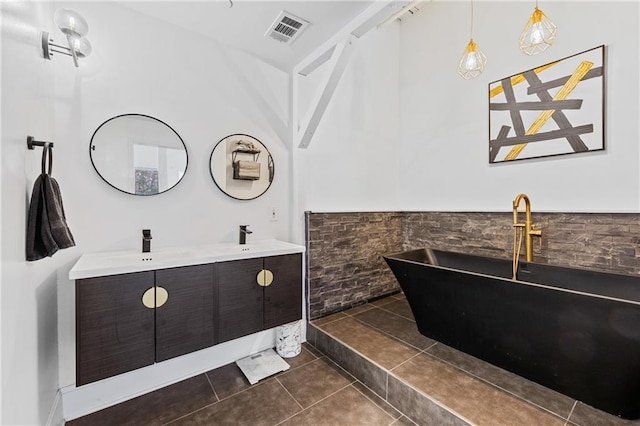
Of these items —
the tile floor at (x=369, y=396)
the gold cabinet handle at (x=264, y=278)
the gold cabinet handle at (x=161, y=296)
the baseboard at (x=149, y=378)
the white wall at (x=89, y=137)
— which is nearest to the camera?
the white wall at (x=89, y=137)

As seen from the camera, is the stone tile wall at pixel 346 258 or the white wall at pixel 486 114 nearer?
the white wall at pixel 486 114

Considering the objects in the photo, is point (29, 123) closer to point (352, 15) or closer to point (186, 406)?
point (186, 406)

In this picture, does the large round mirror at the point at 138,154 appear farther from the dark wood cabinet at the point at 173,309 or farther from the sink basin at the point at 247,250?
the dark wood cabinet at the point at 173,309

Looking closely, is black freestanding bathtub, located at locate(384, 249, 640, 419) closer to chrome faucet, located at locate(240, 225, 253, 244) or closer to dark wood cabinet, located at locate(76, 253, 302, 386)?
dark wood cabinet, located at locate(76, 253, 302, 386)

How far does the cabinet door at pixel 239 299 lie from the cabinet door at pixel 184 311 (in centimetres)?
7

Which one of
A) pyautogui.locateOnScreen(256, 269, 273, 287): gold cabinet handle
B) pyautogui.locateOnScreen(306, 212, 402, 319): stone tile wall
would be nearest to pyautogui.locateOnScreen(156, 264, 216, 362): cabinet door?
pyautogui.locateOnScreen(256, 269, 273, 287): gold cabinet handle

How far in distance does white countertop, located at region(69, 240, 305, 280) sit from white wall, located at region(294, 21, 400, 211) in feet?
2.52

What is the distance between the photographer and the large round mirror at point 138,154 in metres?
1.82

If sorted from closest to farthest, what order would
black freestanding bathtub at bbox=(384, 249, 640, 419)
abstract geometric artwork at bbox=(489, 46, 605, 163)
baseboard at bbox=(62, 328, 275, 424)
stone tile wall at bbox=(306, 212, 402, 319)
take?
black freestanding bathtub at bbox=(384, 249, 640, 419)
baseboard at bbox=(62, 328, 275, 424)
abstract geometric artwork at bbox=(489, 46, 605, 163)
stone tile wall at bbox=(306, 212, 402, 319)

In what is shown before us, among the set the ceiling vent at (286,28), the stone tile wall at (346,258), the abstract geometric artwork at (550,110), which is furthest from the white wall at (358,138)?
the abstract geometric artwork at (550,110)

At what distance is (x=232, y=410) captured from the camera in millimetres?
1715

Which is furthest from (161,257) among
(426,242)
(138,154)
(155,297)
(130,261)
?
(426,242)

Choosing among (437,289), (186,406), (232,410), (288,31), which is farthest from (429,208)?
(186,406)

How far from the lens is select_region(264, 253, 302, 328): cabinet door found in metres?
2.03
